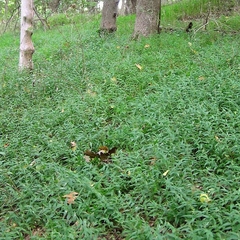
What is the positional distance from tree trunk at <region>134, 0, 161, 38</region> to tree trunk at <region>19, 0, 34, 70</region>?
2353mm

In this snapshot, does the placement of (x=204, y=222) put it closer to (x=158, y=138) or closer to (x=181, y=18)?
(x=158, y=138)

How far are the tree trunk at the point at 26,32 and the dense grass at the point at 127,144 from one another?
1.39ft

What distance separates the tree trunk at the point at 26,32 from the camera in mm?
7051

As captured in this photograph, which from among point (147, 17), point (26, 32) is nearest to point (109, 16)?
point (147, 17)

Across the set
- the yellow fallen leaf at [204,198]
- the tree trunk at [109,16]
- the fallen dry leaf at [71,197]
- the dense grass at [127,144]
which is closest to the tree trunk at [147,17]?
the dense grass at [127,144]

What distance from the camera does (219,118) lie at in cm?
397

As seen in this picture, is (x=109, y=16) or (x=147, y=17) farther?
(x=109, y=16)

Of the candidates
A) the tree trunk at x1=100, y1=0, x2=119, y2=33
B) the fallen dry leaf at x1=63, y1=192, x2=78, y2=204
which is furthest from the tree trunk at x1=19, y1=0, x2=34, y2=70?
the fallen dry leaf at x1=63, y1=192, x2=78, y2=204

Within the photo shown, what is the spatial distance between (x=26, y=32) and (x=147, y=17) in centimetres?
267

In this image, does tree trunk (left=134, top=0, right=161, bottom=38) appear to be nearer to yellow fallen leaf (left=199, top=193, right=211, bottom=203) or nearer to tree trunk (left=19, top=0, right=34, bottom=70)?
tree trunk (left=19, top=0, right=34, bottom=70)

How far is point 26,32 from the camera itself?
7.12 meters

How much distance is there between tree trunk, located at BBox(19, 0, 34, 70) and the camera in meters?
7.05

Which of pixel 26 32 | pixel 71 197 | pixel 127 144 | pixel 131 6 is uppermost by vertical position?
pixel 131 6

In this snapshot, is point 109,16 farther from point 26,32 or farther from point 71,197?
point 71,197
